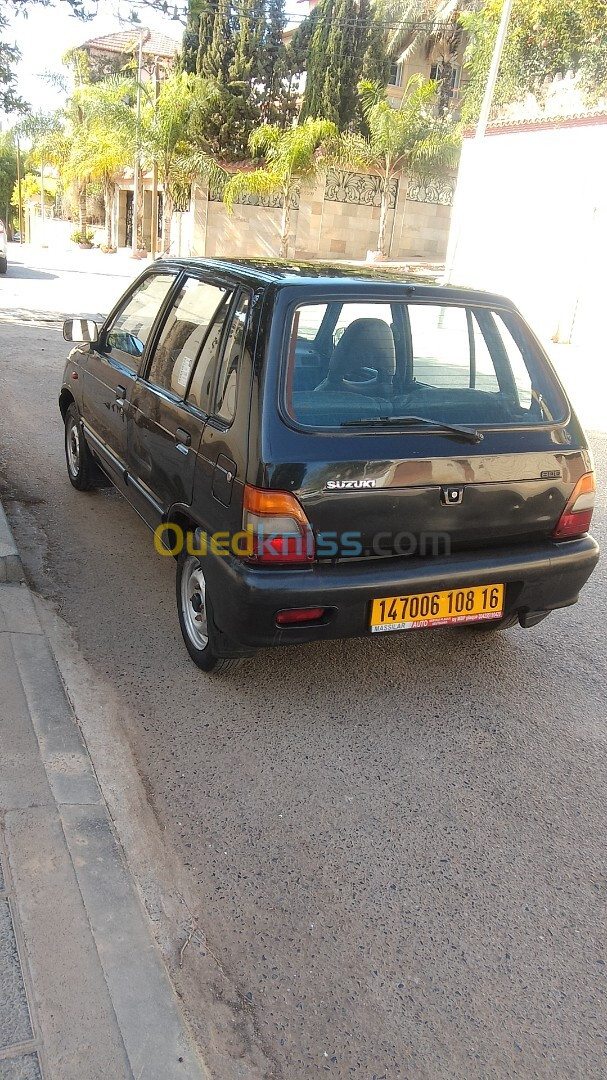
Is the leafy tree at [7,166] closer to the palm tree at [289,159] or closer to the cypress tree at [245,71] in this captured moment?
the cypress tree at [245,71]

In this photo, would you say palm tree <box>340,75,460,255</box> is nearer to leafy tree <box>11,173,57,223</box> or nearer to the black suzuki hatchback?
the black suzuki hatchback

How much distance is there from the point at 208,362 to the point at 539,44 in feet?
127

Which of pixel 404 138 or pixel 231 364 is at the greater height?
pixel 404 138

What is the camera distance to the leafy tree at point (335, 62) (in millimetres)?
35594

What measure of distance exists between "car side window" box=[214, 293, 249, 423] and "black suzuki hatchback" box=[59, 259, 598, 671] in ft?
0.04

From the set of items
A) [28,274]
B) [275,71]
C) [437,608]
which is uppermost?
[275,71]

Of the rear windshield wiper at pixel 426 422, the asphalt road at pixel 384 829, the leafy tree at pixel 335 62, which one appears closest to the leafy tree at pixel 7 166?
the leafy tree at pixel 335 62

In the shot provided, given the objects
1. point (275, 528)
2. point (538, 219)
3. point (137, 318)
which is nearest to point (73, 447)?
point (137, 318)

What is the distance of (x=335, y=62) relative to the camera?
35.7 meters

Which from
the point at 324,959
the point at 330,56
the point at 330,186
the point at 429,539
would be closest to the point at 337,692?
the point at 429,539

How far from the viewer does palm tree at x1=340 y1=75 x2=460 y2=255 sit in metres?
32.0

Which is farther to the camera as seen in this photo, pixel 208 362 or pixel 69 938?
pixel 208 362

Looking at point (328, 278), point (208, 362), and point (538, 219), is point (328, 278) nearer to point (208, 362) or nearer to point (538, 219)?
point (208, 362)

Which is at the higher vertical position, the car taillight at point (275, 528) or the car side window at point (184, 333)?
the car side window at point (184, 333)
